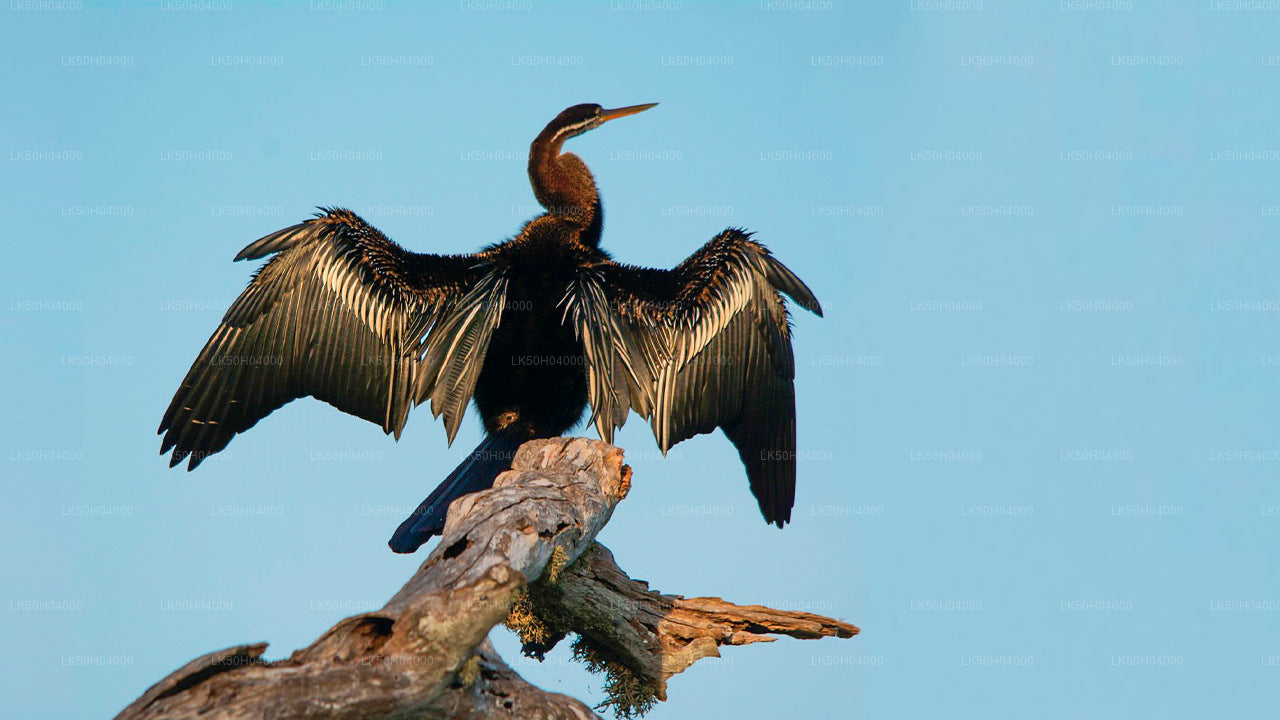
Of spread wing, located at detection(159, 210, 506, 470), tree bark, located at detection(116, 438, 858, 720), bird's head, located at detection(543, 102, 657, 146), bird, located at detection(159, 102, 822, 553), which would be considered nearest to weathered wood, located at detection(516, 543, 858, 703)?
tree bark, located at detection(116, 438, 858, 720)

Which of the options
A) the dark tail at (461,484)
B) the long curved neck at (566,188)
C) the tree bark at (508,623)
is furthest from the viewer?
the long curved neck at (566,188)

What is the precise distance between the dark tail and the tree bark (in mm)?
319

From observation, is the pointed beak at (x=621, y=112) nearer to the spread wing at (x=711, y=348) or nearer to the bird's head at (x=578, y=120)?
the bird's head at (x=578, y=120)

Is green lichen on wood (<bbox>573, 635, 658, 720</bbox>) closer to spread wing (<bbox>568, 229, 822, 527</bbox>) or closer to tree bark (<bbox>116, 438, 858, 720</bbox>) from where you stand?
tree bark (<bbox>116, 438, 858, 720</bbox>)

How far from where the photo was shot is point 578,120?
23.5 ft

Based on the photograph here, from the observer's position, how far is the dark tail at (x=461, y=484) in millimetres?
4688

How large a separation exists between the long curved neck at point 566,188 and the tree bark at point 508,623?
6.77ft

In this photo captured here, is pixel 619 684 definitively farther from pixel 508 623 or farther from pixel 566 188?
pixel 566 188

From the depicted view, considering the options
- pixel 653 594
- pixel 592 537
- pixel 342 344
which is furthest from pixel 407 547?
pixel 342 344

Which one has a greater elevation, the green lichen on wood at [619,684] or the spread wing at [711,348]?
the spread wing at [711,348]

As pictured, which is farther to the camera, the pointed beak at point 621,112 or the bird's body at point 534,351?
the pointed beak at point 621,112

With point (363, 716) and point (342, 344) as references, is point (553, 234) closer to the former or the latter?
point (342, 344)

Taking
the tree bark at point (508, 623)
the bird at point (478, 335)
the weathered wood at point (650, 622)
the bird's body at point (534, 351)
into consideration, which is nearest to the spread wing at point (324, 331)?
the bird at point (478, 335)

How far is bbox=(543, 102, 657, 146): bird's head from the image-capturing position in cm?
700
